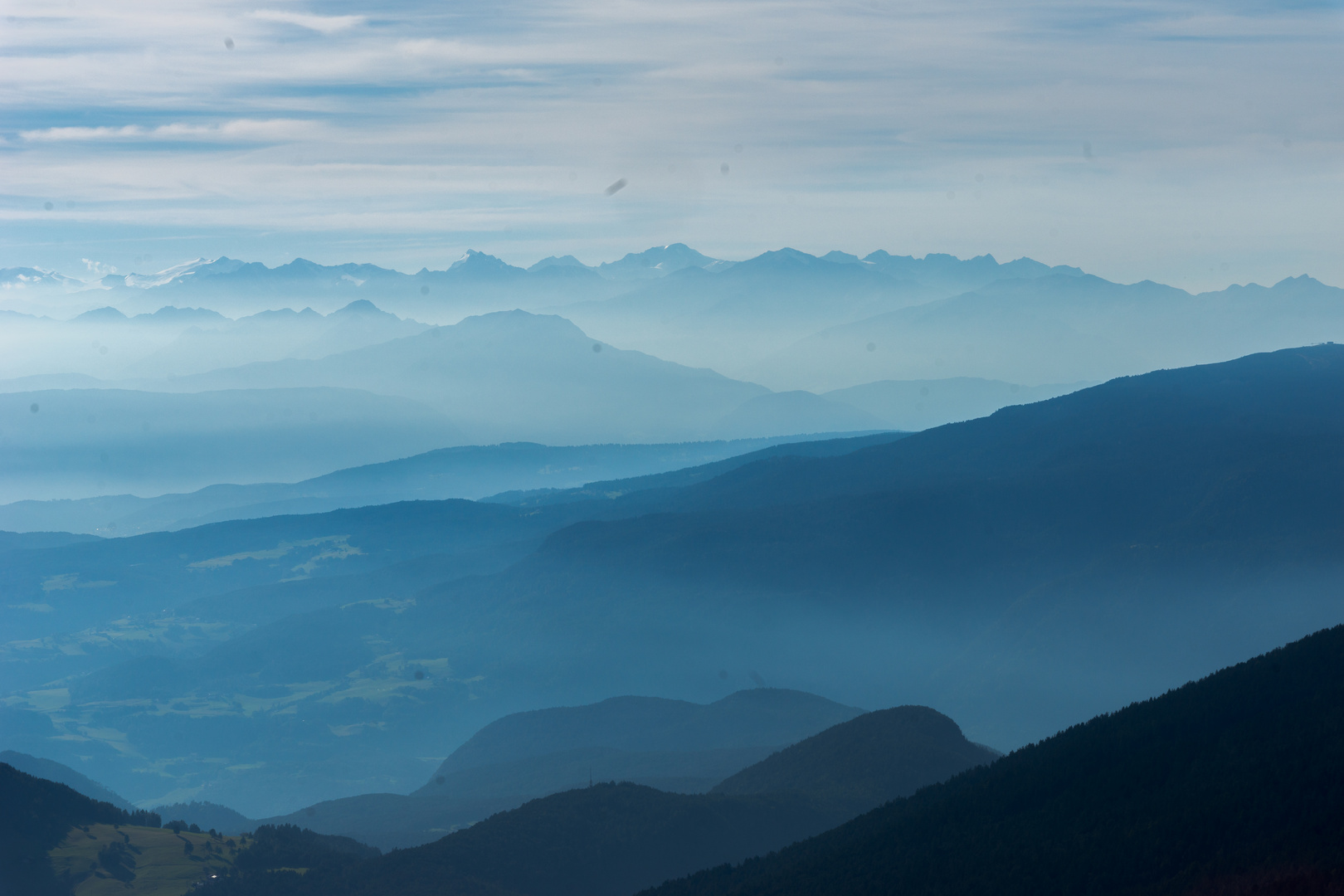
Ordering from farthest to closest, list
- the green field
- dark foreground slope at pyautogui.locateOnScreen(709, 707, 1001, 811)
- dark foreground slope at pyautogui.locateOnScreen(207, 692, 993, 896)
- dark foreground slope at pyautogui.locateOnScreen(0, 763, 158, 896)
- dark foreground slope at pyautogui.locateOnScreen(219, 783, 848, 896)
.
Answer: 1. dark foreground slope at pyautogui.locateOnScreen(709, 707, 1001, 811)
2. dark foreground slope at pyautogui.locateOnScreen(0, 763, 158, 896)
3. the green field
4. dark foreground slope at pyautogui.locateOnScreen(207, 692, 993, 896)
5. dark foreground slope at pyautogui.locateOnScreen(219, 783, 848, 896)

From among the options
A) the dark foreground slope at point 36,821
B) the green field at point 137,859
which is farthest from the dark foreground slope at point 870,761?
the dark foreground slope at point 36,821

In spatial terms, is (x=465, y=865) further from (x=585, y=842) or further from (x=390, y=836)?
(x=390, y=836)

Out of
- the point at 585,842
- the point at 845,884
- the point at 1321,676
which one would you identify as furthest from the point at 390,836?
the point at 1321,676

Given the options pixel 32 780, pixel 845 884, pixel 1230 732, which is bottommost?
pixel 845 884

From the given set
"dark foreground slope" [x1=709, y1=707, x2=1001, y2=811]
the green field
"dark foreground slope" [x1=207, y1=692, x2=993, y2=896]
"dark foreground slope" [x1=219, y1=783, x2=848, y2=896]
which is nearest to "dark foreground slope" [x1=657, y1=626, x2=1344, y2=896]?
"dark foreground slope" [x1=219, y1=783, x2=848, y2=896]

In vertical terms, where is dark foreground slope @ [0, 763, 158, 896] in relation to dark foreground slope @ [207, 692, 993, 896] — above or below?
above

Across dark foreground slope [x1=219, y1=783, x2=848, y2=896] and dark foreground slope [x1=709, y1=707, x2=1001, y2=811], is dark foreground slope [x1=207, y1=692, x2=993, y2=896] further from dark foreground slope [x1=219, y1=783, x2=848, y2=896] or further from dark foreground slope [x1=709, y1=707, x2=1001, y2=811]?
dark foreground slope [x1=709, y1=707, x2=1001, y2=811]
